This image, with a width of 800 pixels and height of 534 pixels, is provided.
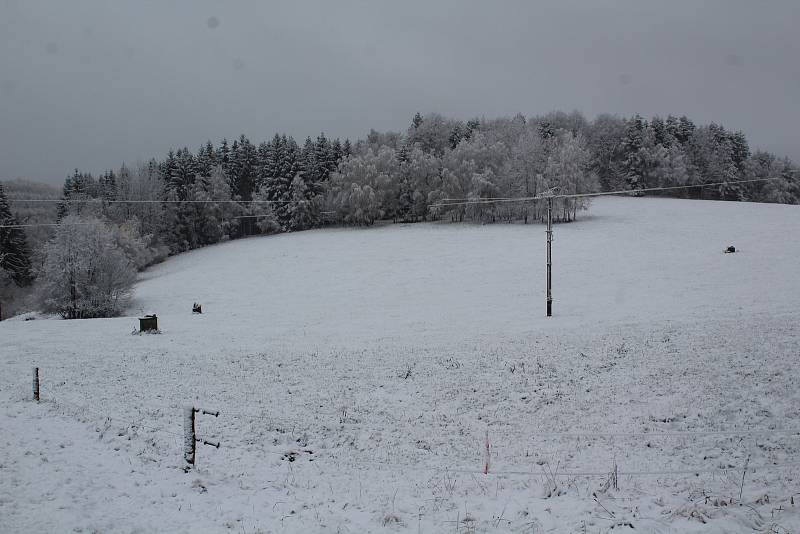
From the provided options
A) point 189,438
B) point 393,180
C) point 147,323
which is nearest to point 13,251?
point 147,323

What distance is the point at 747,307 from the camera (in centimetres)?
2914

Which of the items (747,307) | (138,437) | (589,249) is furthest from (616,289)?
(138,437)

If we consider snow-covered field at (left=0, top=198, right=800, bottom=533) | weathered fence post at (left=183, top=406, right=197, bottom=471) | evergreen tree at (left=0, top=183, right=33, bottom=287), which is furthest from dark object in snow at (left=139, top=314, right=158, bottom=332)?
evergreen tree at (left=0, top=183, right=33, bottom=287)

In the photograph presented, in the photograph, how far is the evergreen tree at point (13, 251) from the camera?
65.4 meters

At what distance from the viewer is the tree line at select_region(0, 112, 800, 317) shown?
76.2m

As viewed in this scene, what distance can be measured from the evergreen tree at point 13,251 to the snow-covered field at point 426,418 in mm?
39275

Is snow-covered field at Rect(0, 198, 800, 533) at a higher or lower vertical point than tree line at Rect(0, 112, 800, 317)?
lower

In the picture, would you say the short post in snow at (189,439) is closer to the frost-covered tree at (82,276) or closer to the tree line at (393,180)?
the frost-covered tree at (82,276)

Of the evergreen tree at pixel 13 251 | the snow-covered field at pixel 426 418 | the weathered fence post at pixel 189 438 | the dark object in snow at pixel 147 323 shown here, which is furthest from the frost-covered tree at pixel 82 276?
the weathered fence post at pixel 189 438

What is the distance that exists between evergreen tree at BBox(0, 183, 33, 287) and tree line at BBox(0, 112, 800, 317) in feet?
0.68

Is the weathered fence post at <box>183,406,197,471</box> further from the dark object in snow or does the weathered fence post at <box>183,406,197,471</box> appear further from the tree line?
the tree line

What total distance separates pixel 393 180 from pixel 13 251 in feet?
183

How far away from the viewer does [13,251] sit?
66.7 meters

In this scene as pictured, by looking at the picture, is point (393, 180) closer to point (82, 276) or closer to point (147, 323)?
point (82, 276)
